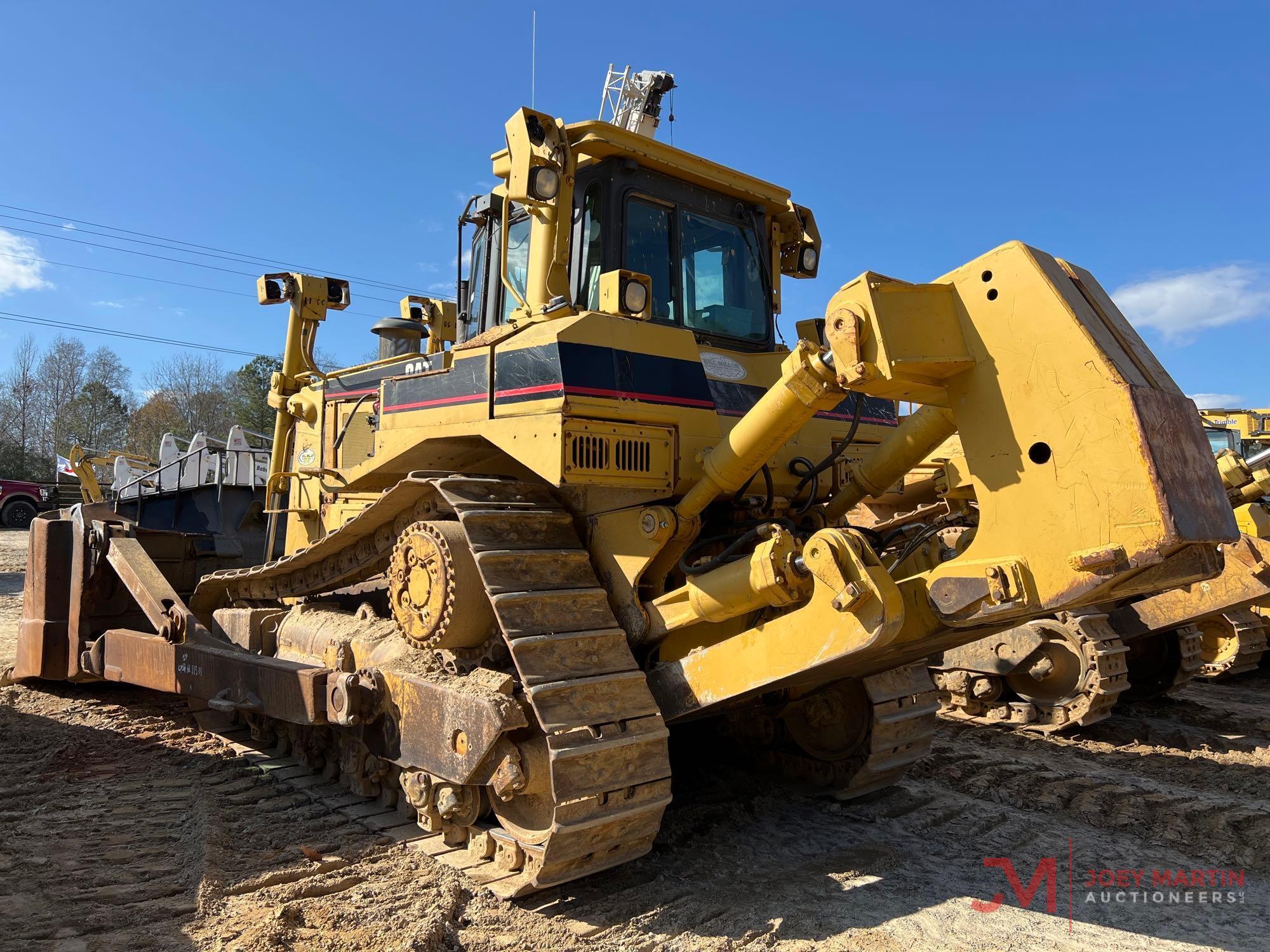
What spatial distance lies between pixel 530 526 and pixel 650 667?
872mm

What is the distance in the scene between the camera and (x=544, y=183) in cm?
444

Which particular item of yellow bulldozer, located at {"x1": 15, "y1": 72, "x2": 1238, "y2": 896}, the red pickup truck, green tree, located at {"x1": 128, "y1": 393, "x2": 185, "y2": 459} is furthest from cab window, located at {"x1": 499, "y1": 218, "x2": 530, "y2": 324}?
green tree, located at {"x1": 128, "y1": 393, "x2": 185, "y2": 459}

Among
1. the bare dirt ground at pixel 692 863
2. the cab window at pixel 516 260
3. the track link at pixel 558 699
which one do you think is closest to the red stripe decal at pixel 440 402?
the track link at pixel 558 699

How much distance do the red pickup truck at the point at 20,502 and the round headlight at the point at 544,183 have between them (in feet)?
91.8

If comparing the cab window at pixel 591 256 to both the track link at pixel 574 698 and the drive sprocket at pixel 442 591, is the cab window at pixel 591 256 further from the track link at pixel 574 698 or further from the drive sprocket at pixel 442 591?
the drive sprocket at pixel 442 591

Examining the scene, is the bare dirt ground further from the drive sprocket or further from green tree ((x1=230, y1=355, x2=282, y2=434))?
green tree ((x1=230, y1=355, x2=282, y2=434))

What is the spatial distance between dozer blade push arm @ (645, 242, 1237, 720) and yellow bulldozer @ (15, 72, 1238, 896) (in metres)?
0.01

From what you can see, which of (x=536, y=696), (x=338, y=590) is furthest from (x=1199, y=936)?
(x=338, y=590)

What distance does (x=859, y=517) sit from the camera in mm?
7250

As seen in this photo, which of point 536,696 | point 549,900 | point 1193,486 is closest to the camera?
point 1193,486

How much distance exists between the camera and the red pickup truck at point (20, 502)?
1061 inches

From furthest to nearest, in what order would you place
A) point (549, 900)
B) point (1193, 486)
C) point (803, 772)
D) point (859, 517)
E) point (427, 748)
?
point (859, 517)
point (803, 772)
point (427, 748)
point (549, 900)
point (1193, 486)

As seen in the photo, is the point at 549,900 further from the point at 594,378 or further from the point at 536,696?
the point at 594,378

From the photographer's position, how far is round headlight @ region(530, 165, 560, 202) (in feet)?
14.5
